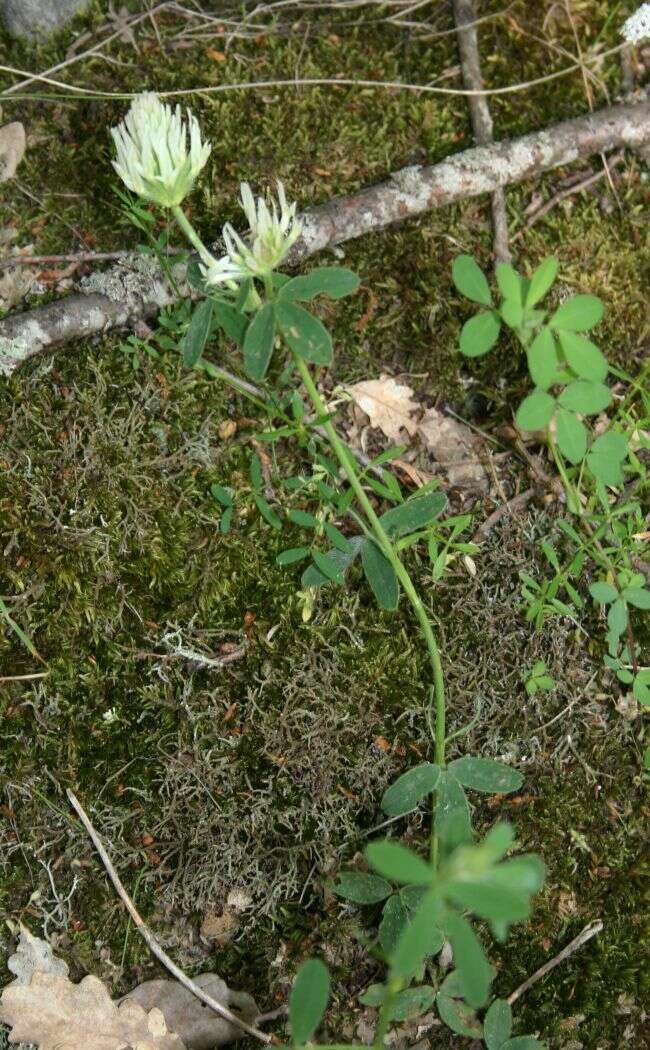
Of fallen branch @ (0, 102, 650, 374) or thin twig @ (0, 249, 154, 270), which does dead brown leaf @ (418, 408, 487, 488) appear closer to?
fallen branch @ (0, 102, 650, 374)

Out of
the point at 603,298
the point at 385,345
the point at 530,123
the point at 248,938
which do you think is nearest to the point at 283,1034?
the point at 248,938

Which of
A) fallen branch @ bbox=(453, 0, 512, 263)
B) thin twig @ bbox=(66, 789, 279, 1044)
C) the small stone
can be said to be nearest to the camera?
thin twig @ bbox=(66, 789, 279, 1044)

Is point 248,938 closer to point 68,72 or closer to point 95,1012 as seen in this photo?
point 95,1012

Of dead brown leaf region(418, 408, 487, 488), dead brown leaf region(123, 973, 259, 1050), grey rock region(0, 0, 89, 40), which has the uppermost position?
grey rock region(0, 0, 89, 40)

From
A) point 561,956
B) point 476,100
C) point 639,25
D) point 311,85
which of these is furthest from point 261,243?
point 561,956

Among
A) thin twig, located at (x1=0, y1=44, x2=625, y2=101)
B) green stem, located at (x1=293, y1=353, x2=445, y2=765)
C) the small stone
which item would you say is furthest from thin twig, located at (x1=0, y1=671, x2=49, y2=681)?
thin twig, located at (x1=0, y1=44, x2=625, y2=101)

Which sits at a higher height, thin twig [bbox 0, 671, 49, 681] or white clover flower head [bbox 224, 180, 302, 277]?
white clover flower head [bbox 224, 180, 302, 277]

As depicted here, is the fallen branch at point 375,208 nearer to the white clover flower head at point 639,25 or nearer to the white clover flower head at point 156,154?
the white clover flower head at point 639,25

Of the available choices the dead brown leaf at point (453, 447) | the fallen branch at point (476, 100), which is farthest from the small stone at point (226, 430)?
the fallen branch at point (476, 100)
